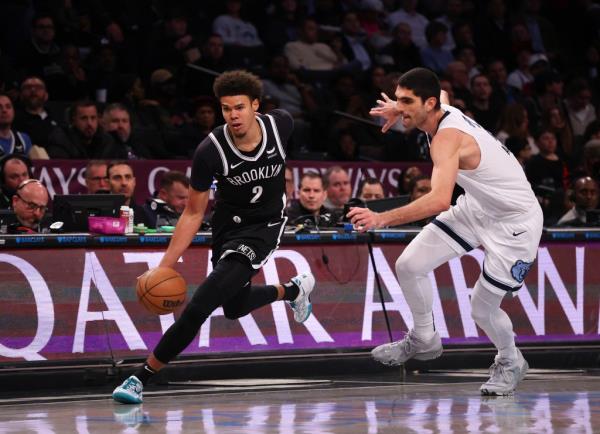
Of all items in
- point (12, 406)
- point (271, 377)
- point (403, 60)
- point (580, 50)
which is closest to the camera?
point (12, 406)

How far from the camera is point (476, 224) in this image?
902 cm

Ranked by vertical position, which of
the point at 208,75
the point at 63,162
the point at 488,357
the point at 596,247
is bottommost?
the point at 488,357

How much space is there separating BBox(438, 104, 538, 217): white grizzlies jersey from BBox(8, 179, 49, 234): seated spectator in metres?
4.17

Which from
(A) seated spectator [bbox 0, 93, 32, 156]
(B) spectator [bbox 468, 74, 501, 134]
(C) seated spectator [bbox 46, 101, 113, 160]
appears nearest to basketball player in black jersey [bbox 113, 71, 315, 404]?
(A) seated spectator [bbox 0, 93, 32, 156]

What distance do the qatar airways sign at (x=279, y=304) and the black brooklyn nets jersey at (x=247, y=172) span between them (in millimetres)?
1367

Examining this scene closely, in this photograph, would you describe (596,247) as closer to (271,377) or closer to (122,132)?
(271,377)

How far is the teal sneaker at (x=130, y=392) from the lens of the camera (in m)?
8.61

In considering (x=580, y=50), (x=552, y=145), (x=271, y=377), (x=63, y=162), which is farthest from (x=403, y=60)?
(x=271, y=377)

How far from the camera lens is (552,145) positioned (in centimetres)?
1642

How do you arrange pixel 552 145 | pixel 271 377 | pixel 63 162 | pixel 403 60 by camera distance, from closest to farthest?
pixel 271 377 < pixel 63 162 < pixel 552 145 < pixel 403 60

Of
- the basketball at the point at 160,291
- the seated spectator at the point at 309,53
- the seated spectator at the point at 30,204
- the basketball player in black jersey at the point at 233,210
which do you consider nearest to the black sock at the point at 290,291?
the basketball player in black jersey at the point at 233,210

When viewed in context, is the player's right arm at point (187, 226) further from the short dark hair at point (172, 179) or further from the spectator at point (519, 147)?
the spectator at point (519, 147)

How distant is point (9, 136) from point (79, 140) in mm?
902

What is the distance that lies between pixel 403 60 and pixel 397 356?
1035 cm
